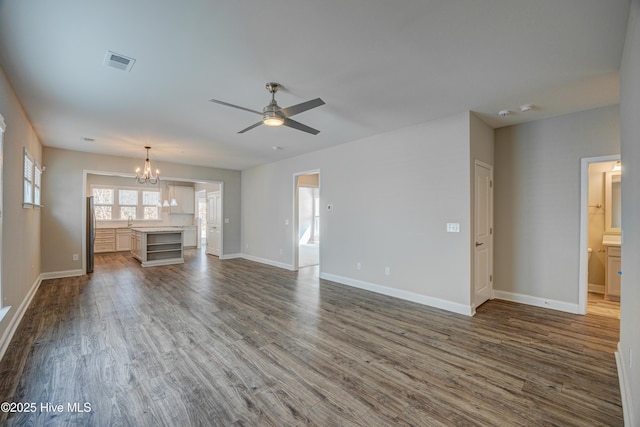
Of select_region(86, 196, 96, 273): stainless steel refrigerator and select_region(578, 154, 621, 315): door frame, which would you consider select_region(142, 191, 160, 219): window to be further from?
select_region(578, 154, 621, 315): door frame

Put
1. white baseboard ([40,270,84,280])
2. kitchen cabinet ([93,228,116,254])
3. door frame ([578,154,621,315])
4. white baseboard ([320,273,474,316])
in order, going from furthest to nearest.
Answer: kitchen cabinet ([93,228,116,254]) < white baseboard ([40,270,84,280]) < white baseboard ([320,273,474,316]) < door frame ([578,154,621,315])

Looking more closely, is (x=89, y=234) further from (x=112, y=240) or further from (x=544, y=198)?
(x=544, y=198)

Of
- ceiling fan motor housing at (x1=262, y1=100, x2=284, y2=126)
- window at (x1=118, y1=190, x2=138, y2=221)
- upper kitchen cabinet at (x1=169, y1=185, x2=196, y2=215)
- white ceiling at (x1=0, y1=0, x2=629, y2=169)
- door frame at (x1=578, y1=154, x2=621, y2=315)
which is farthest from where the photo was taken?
upper kitchen cabinet at (x1=169, y1=185, x2=196, y2=215)

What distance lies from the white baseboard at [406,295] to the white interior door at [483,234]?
9.8 inches

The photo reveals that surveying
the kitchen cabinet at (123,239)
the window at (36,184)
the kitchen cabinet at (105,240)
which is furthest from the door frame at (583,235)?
the kitchen cabinet at (105,240)

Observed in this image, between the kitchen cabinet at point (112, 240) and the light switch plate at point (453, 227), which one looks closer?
the light switch plate at point (453, 227)

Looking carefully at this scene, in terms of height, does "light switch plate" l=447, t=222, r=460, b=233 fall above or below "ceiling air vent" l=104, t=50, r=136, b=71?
below

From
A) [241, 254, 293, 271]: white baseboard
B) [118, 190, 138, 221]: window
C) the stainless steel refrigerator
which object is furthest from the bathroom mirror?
[118, 190, 138, 221]: window

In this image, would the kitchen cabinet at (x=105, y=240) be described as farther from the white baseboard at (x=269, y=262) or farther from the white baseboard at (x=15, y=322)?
the white baseboard at (x=15, y=322)

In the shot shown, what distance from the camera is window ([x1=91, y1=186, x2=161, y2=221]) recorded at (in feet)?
32.1

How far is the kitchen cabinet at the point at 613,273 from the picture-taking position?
4.25m

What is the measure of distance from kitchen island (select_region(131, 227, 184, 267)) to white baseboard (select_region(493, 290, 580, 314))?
7543 millimetres

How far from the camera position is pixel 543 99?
10.9ft

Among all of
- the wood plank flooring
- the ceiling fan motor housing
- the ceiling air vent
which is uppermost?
the ceiling air vent
